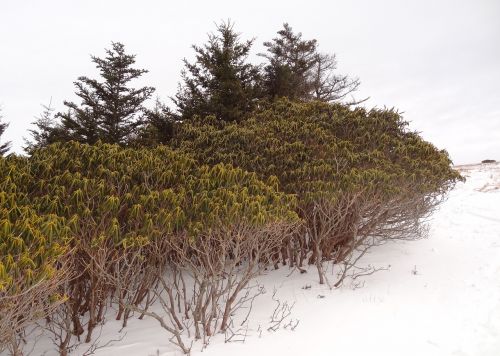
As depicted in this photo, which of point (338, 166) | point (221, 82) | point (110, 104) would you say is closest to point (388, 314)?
point (338, 166)

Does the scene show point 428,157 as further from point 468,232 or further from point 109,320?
point 109,320

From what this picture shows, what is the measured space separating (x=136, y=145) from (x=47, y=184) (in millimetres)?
6228

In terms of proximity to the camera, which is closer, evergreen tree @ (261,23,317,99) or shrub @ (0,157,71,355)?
shrub @ (0,157,71,355)

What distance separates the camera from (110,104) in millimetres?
14539

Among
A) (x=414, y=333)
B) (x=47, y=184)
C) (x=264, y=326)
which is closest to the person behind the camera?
(x=47, y=184)

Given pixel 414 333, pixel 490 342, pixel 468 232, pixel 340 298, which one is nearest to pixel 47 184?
pixel 340 298

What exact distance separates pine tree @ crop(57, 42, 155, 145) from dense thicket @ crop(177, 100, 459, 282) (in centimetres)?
500

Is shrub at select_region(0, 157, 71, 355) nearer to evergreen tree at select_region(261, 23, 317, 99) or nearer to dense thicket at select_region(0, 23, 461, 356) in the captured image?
dense thicket at select_region(0, 23, 461, 356)

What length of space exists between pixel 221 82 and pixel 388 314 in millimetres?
10037

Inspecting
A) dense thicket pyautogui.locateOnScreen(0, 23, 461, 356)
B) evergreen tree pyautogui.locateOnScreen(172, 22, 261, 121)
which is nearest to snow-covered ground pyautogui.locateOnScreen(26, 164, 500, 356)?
dense thicket pyautogui.locateOnScreen(0, 23, 461, 356)

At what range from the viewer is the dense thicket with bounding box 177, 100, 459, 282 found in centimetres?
761

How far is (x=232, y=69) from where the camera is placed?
13.4 m

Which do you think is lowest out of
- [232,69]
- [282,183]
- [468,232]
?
[468,232]

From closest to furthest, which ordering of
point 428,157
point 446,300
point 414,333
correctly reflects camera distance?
point 414,333 < point 446,300 < point 428,157
